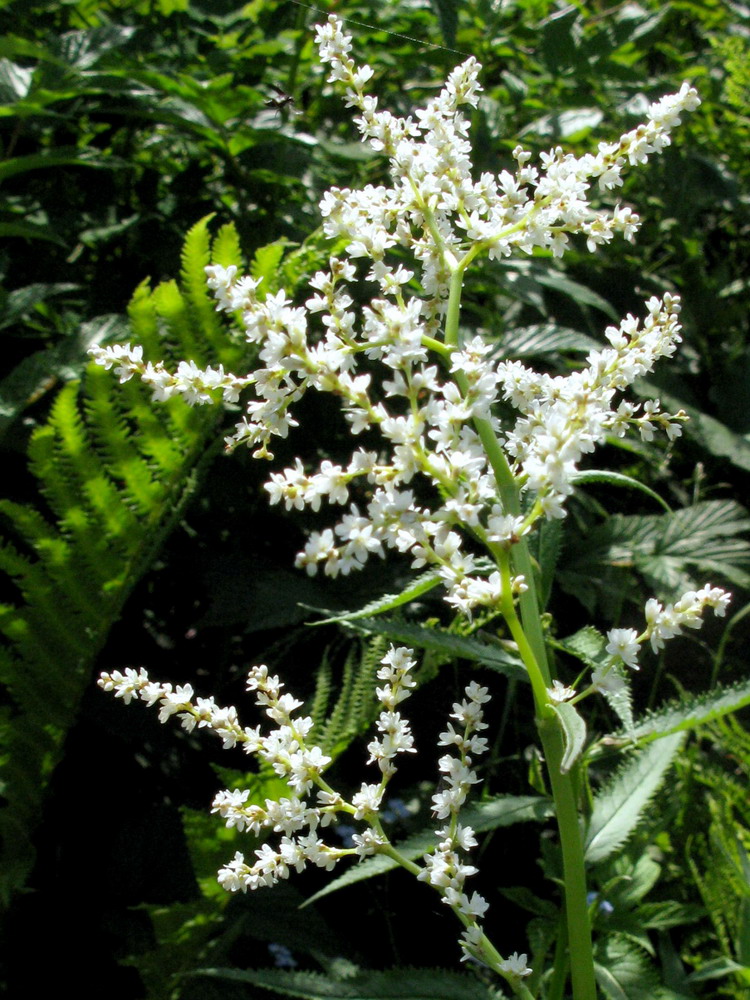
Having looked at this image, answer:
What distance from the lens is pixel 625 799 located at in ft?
3.92

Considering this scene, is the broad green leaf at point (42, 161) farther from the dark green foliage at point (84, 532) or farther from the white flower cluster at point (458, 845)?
the white flower cluster at point (458, 845)

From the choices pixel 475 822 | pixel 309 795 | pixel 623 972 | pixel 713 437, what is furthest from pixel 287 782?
pixel 713 437

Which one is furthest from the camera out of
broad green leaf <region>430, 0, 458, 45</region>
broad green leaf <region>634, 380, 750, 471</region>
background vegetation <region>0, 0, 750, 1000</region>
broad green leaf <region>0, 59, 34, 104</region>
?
broad green leaf <region>634, 380, 750, 471</region>

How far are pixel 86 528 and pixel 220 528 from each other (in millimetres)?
404

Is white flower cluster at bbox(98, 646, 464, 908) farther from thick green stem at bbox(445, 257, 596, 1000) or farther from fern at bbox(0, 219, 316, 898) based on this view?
fern at bbox(0, 219, 316, 898)

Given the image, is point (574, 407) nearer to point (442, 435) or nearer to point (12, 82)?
point (442, 435)

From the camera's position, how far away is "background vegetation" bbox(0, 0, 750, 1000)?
149cm

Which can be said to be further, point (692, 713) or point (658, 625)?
point (692, 713)

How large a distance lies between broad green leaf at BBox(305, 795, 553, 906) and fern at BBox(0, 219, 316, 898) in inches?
25.4

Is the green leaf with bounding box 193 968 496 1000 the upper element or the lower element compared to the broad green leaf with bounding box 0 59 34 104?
lower

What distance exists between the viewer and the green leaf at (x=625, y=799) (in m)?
1.16

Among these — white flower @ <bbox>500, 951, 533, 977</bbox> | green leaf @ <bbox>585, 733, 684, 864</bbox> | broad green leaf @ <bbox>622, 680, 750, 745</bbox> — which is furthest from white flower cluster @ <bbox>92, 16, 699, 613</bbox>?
green leaf @ <bbox>585, 733, 684, 864</bbox>

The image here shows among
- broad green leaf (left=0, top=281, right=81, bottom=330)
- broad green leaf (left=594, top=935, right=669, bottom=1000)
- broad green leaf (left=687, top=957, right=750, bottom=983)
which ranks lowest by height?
broad green leaf (left=687, top=957, right=750, bottom=983)

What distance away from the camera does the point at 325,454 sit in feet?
6.11
